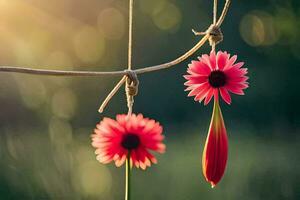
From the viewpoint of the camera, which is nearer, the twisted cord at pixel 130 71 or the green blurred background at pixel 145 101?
the twisted cord at pixel 130 71

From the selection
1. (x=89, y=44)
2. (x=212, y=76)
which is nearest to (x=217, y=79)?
(x=212, y=76)

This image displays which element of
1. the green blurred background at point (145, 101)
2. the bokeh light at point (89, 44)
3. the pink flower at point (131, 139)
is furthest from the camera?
the bokeh light at point (89, 44)

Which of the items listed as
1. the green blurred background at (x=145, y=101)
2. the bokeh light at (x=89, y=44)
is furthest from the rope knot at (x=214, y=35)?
the bokeh light at (x=89, y=44)

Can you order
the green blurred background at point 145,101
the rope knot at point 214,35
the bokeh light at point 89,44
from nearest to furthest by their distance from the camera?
the rope knot at point 214,35 < the green blurred background at point 145,101 < the bokeh light at point 89,44

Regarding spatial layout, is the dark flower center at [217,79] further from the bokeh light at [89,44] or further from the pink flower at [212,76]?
the bokeh light at [89,44]

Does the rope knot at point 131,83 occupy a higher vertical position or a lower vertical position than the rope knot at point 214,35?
lower

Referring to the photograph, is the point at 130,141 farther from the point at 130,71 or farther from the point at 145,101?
the point at 145,101
